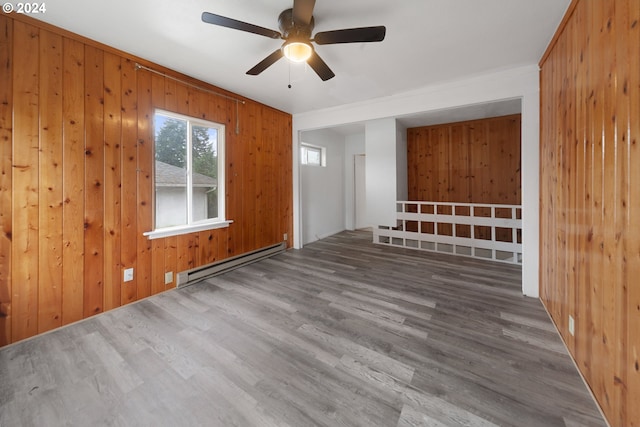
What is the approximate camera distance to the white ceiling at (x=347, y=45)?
1.78m

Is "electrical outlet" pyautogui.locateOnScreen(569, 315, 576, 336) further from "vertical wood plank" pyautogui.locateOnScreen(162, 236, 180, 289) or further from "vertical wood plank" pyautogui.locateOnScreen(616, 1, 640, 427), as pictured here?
"vertical wood plank" pyautogui.locateOnScreen(162, 236, 180, 289)

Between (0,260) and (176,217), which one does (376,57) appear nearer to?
(176,217)

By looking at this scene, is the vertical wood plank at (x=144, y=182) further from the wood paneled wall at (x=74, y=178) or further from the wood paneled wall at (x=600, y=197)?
the wood paneled wall at (x=600, y=197)

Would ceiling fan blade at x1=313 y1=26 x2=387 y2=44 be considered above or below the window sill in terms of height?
above

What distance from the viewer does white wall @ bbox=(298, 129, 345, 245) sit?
516cm

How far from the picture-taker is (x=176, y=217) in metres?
2.91

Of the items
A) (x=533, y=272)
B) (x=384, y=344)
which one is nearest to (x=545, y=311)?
(x=533, y=272)

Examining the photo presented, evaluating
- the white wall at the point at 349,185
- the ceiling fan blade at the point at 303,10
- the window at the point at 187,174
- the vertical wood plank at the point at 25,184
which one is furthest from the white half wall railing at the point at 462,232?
the vertical wood plank at the point at 25,184

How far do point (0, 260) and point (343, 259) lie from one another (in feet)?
11.6

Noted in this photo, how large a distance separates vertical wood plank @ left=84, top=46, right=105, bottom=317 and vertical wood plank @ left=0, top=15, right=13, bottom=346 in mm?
422

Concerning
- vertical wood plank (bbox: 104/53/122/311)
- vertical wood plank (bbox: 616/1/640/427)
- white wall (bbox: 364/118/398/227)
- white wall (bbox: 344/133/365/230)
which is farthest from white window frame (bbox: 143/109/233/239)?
white wall (bbox: 344/133/365/230)

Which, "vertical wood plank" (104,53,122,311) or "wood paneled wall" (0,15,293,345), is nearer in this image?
"wood paneled wall" (0,15,293,345)

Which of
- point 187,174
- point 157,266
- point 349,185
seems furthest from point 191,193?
point 349,185

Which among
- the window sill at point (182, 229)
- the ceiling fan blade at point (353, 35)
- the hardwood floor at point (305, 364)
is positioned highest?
the ceiling fan blade at point (353, 35)
